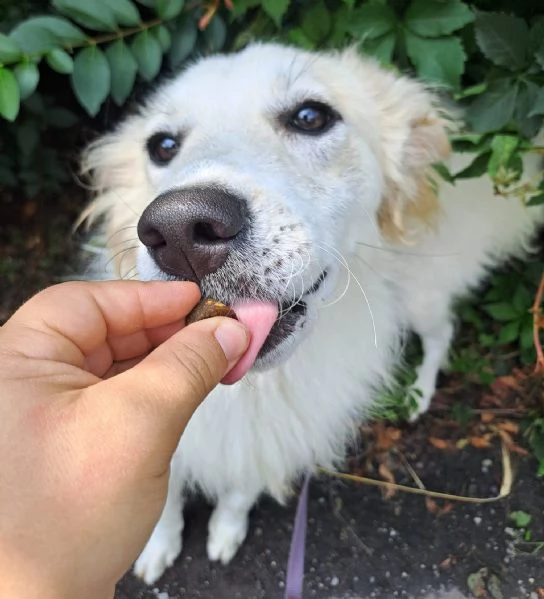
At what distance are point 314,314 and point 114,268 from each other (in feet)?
2.47

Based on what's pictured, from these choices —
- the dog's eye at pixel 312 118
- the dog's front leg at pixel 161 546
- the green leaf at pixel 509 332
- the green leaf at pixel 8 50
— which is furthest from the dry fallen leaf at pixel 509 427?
the green leaf at pixel 8 50

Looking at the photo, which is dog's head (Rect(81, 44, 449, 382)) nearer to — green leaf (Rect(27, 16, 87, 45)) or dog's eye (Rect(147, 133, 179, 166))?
dog's eye (Rect(147, 133, 179, 166))

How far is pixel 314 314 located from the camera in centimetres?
168

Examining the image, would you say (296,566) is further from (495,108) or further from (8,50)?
(8,50)

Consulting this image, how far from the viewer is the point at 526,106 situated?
179 centimetres

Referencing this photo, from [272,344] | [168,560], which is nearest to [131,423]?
[272,344]

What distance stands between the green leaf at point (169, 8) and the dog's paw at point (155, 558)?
1.76 metres

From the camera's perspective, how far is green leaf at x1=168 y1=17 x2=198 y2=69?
7.07ft

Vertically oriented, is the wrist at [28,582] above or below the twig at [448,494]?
above

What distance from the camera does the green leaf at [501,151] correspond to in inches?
67.2

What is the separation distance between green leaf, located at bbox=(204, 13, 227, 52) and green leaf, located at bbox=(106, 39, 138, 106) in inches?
14.1

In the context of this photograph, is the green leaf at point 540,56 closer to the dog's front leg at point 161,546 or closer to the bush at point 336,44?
the bush at point 336,44

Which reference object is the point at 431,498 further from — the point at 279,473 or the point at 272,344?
the point at 272,344

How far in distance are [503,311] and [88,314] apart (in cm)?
214
